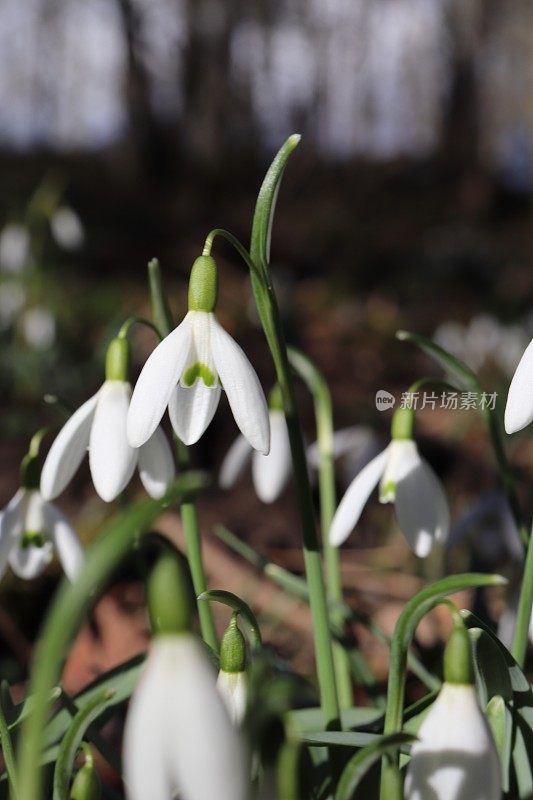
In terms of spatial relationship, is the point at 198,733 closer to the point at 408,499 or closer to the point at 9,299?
the point at 408,499

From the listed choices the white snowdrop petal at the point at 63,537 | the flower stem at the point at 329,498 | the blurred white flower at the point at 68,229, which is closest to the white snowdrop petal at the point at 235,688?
the white snowdrop petal at the point at 63,537

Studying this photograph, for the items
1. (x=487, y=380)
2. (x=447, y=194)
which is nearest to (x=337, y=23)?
(x=447, y=194)

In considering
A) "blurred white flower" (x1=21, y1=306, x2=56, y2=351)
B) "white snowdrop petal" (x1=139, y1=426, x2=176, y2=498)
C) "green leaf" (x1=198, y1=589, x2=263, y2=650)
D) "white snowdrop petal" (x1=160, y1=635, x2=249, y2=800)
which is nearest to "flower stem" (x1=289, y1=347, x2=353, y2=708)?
"white snowdrop petal" (x1=139, y1=426, x2=176, y2=498)

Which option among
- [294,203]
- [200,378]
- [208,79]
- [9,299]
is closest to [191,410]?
[200,378]

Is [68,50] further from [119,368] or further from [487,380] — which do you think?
[119,368]

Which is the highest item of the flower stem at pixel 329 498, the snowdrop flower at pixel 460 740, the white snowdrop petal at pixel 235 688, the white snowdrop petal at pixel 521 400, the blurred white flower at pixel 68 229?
the white snowdrop petal at pixel 521 400

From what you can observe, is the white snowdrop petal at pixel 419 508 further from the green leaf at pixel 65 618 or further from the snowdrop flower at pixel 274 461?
the green leaf at pixel 65 618
